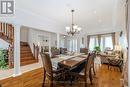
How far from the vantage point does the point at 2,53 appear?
17.5 feet

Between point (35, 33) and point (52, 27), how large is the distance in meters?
1.94

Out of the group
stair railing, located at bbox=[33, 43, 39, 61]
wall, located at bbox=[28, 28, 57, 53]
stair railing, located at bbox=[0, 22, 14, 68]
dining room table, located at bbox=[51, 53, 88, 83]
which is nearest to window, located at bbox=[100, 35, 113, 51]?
wall, located at bbox=[28, 28, 57, 53]

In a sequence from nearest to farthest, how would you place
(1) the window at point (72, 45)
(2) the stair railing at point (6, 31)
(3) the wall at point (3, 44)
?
(3) the wall at point (3, 44) < (2) the stair railing at point (6, 31) < (1) the window at point (72, 45)

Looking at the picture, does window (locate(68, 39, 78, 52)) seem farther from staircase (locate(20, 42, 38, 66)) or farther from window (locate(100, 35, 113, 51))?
staircase (locate(20, 42, 38, 66))

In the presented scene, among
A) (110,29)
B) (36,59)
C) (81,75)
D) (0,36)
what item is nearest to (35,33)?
(36,59)

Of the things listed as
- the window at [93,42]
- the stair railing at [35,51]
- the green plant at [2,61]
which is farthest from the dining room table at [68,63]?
the window at [93,42]

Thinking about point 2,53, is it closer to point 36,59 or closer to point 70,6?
point 36,59

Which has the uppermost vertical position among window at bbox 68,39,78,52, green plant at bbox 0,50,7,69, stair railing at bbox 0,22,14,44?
stair railing at bbox 0,22,14,44

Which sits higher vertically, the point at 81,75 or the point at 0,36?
the point at 0,36

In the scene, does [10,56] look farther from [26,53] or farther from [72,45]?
[72,45]

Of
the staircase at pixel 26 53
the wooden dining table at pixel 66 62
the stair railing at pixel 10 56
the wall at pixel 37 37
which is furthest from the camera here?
the wall at pixel 37 37

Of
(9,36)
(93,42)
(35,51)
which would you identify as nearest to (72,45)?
(93,42)

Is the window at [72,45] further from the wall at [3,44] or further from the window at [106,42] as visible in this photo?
the wall at [3,44]

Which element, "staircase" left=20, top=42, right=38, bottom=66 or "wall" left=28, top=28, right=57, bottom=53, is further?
"wall" left=28, top=28, right=57, bottom=53
